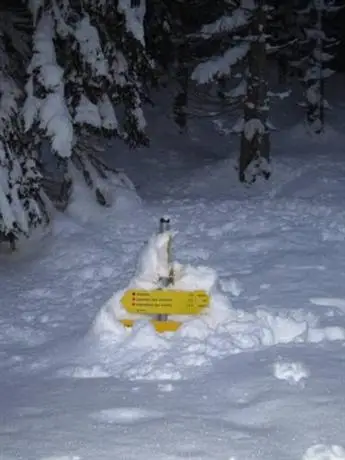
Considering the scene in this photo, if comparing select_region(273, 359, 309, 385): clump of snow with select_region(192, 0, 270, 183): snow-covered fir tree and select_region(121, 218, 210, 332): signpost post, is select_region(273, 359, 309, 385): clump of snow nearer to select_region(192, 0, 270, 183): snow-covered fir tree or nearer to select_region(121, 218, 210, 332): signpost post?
select_region(121, 218, 210, 332): signpost post

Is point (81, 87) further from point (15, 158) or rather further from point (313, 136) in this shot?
point (313, 136)

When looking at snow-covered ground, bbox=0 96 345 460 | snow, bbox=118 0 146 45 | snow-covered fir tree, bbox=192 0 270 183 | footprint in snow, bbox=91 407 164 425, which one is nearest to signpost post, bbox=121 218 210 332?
snow-covered ground, bbox=0 96 345 460

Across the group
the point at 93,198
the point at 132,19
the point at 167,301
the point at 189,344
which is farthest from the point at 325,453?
the point at 132,19

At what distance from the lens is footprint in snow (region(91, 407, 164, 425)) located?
18.3ft

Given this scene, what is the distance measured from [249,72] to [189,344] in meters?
9.23

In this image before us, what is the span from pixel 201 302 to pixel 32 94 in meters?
4.96

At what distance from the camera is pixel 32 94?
11.1 meters

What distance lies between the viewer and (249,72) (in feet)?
50.2

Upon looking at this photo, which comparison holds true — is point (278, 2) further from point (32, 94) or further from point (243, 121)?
point (32, 94)

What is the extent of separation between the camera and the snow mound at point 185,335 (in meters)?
6.65

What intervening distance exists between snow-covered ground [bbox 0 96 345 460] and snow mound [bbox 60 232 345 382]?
0.06 feet

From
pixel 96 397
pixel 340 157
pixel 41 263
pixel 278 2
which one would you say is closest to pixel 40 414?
pixel 96 397

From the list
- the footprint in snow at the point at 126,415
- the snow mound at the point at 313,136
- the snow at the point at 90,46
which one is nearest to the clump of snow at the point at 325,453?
the footprint in snow at the point at 126,415

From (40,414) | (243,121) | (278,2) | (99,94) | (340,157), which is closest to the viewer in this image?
(40,414)
